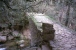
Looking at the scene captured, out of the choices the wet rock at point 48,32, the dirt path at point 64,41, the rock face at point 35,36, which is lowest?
the rock face at point 35,36

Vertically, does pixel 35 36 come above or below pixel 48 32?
below

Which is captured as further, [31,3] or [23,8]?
[31,3]

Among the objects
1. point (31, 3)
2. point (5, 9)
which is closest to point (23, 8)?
point (31, 3)

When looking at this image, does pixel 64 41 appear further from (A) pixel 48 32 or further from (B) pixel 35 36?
(B) pixel 35 36

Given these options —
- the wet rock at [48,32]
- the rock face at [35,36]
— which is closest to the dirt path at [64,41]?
the wet rock at [48,32]

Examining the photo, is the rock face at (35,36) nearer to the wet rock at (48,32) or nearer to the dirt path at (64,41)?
the wet rock at (48,32)

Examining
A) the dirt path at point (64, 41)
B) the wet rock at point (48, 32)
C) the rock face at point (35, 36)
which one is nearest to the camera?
the dirt path at point (64, 41)

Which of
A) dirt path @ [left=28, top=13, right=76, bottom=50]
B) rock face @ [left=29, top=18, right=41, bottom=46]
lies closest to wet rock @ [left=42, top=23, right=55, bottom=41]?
dirt path @ [left=28, top=13, right=76, bottom=50]

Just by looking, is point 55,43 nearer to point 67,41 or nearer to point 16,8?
point 67,41

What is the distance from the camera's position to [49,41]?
5.36m

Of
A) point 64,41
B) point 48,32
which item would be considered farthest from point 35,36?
point 64,41

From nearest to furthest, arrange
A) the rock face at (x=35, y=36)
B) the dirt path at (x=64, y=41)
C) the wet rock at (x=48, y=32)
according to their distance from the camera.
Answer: the dirt path at (x=64, y=41)
the wet rock at (x=48, y=32)
the rock face at (x=35, y=36)

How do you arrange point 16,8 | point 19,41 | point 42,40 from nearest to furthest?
point 16,8 < point 42,40 < point 19,41

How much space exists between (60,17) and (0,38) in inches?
181
